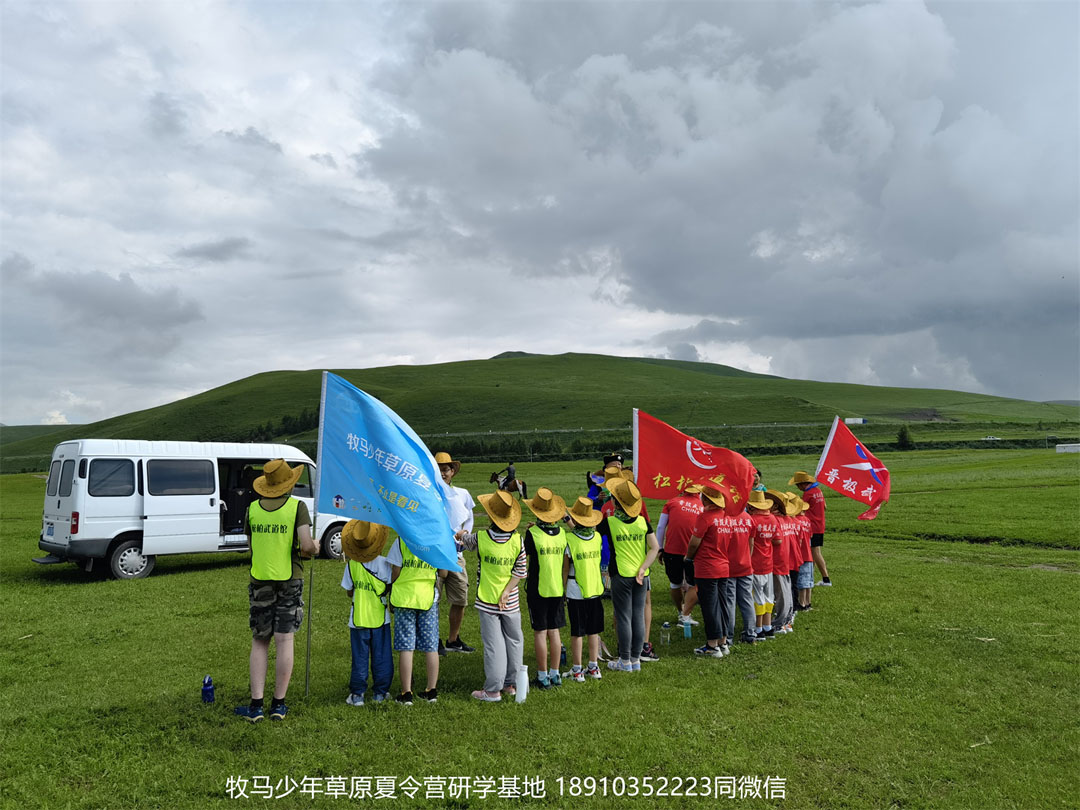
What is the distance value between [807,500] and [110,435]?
164m

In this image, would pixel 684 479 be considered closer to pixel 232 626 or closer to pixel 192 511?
pixel 232 626

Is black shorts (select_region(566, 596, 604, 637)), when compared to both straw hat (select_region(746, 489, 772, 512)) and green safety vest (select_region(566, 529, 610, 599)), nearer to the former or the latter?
green safety vest (select_region(566, 529, 610, 599))

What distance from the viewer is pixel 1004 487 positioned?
33.3m

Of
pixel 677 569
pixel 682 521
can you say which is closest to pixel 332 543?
pixel 677 569

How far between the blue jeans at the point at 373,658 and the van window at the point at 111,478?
33.1 ft

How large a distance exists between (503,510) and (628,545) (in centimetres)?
183

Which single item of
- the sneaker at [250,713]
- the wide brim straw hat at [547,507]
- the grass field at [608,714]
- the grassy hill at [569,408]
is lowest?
the grass field at [608,714]

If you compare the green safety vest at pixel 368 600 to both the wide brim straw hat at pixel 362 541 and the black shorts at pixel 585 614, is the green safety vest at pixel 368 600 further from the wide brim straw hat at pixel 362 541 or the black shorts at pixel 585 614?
the black shorts at pixel 585 614

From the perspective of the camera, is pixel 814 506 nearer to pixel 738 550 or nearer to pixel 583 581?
pixel 738 550

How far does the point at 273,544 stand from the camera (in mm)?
7133

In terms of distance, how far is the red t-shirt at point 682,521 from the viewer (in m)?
11.1

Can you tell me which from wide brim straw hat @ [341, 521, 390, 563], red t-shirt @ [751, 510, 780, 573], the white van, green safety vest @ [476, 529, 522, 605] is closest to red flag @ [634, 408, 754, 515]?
red t-shirt @ [751, 510, 780, 573]

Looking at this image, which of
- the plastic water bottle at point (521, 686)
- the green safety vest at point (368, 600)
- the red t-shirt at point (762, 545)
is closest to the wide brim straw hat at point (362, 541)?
the green safety vest at point (368, 600)

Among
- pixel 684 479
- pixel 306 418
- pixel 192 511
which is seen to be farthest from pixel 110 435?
pixel 684 479
